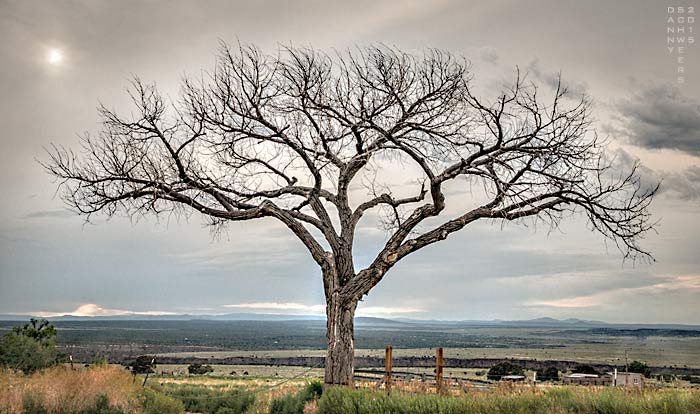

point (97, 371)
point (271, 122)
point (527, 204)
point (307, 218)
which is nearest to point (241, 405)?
point (97, 371)

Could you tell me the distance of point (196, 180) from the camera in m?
16.4

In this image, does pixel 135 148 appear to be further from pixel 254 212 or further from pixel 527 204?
pixel 527 204

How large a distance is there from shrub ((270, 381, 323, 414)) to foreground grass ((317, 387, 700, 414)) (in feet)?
9.52

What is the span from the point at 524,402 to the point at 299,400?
20.9ft

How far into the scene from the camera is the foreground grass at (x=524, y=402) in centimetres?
1200

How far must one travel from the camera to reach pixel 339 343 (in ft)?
49.7

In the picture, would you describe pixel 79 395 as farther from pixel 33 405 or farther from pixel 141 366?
pixel 141 366

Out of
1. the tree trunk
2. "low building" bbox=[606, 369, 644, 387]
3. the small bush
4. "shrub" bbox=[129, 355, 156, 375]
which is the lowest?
"shrub" bbox=[129, 355, 156, 375]

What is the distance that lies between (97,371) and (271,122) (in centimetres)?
775

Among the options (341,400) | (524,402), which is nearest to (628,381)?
(524,402)

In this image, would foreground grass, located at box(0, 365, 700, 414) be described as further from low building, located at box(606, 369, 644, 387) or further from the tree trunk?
low building, located at box(606, 369, 644, 387)

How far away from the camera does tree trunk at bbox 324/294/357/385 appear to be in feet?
49.4

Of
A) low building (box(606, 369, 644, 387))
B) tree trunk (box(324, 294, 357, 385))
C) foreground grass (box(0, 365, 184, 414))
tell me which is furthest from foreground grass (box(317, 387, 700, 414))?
foreground grass (box(0, 365, 184, 414))

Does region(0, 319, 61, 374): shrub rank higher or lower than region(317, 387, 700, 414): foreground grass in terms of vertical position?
higher
